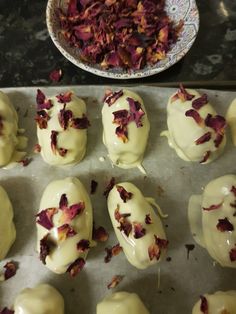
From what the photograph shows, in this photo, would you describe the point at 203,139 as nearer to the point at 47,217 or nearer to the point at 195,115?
the point at 195,115

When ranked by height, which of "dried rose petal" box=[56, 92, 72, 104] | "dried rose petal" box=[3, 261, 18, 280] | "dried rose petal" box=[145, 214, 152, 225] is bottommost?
"dried rose petal" box=[3, 261, 18, 280]

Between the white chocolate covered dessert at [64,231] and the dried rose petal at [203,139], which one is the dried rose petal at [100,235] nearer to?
the white chocolate covered dessert at [64,231]

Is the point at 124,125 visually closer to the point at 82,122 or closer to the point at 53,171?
the point at 82,122

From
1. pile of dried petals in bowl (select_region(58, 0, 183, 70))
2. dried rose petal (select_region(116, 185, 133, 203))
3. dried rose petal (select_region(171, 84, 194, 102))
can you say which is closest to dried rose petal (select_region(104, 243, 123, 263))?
dried rose petal (select_region(116, 185, 133, 203))

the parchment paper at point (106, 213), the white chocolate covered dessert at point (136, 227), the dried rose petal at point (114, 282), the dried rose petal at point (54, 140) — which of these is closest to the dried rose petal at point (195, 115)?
the parchment paper at point (106, 213)

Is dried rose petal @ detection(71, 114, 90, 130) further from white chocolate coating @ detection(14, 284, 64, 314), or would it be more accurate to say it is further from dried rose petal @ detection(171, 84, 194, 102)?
white chocolate coating @ detection(14, 284, 64, 314)

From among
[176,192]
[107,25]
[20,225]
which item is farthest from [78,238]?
[107,25]
